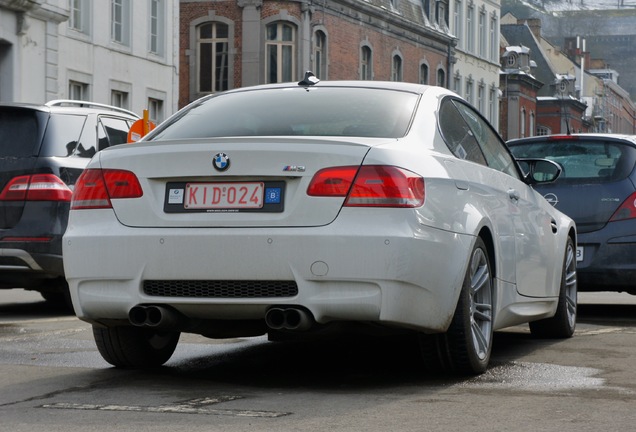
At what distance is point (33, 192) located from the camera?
1089cm

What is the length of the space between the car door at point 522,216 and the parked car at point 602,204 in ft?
7.19

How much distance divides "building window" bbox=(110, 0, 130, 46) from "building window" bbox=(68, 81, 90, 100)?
1.65 metres

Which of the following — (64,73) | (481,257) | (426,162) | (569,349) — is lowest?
(569,349)

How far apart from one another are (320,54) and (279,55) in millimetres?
2982

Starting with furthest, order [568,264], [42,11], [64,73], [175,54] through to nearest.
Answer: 1. [175,54]
2. [64,73]
3. [42,11]
4. [568,264]

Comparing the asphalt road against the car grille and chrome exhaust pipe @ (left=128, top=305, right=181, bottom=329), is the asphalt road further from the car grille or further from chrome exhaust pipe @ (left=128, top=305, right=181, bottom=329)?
the car grille

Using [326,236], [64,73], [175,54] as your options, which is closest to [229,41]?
[175,54]

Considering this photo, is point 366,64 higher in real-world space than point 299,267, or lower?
higher

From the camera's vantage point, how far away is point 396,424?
18.0 ft

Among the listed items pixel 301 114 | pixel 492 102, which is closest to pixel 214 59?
pixel 492 102

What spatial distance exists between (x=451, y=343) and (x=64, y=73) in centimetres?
2593

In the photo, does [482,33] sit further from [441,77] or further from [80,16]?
[80,16]

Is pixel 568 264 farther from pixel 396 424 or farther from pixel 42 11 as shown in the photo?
pixel 42 11

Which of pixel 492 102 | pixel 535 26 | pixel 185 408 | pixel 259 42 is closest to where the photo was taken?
pixel 185 408
